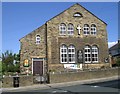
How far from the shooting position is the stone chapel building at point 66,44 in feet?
133

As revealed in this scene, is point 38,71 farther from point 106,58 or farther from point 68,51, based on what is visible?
point 106,58

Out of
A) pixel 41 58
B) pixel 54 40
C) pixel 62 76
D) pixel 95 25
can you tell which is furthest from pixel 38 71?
pixel 95 25

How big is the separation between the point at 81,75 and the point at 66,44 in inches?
311

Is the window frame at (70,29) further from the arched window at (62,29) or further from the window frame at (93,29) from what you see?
the window frame at (93,29)

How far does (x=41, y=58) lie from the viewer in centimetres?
4084

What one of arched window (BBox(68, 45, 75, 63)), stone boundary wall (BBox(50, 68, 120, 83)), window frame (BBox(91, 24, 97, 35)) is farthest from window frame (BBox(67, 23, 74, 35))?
stone boundary wall (BBox(50, 68, 120, 83))

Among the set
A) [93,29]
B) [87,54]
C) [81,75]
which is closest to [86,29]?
[93,29]

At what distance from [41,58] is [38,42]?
2.43m

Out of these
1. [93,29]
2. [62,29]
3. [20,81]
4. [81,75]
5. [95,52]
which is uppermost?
[93,29]

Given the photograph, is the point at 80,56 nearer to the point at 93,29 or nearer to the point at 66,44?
the point at 66,44

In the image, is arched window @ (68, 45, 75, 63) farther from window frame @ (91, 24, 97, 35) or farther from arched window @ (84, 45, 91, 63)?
window frame @ (91, 24, 97, 35)

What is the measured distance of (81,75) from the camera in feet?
114

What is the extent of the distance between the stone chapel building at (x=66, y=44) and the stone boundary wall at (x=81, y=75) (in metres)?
4.85

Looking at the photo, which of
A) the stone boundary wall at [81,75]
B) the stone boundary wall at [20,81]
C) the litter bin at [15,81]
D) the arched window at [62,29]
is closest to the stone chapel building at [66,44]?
the arched window at [62,29]
